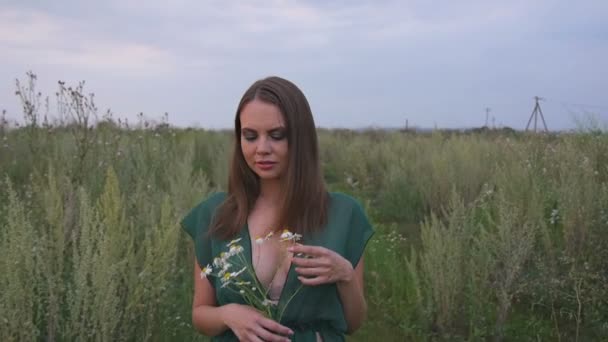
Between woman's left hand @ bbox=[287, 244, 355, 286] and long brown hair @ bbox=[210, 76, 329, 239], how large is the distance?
24cm

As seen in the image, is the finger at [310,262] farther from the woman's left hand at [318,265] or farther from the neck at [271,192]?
the neck at [271,192]

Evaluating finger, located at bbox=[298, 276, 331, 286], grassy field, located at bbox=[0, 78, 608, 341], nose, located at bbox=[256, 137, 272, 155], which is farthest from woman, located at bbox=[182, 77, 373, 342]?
grassy field, located at bbox=[0, 78, 608, 341]

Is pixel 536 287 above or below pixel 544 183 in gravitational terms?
below

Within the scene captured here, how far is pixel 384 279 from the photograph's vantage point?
16.6 ft

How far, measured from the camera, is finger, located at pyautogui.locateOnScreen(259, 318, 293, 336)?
1.81 m

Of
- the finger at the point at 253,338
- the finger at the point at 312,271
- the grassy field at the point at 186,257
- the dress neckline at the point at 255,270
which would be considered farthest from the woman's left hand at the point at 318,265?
the grassy field at the point at 186,257

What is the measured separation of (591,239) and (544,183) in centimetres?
111

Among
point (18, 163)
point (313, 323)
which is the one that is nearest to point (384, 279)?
point (313, 323)

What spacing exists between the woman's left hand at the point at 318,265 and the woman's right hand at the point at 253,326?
160 mm

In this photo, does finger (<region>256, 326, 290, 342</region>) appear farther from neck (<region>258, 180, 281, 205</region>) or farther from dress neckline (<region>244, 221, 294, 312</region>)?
neck (<region>258, 180, 281, 205</region>)

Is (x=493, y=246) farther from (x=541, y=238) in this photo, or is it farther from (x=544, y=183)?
(x=544, y=183)

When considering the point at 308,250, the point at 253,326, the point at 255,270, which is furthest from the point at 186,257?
the point at 308,250

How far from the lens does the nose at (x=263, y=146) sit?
2.02 metres

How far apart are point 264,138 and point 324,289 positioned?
544 millimetres
